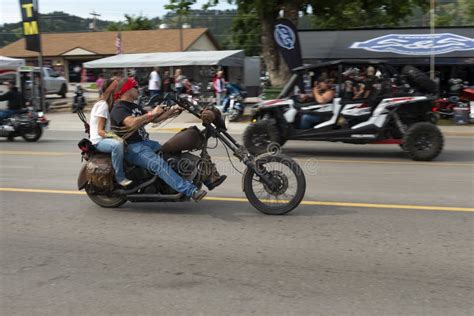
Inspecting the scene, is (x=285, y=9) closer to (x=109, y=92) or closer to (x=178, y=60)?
(x=178, y=60)

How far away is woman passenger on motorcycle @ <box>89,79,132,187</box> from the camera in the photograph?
6.31 meters

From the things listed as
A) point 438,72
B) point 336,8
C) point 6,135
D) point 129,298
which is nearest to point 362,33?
point 336,8

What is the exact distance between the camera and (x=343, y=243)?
5203 mm

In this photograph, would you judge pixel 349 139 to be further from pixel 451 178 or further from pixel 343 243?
pixel 343 243

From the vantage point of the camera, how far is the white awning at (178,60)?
26.2m

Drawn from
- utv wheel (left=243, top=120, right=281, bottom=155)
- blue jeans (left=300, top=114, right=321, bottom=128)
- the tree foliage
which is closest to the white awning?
the tree foliage

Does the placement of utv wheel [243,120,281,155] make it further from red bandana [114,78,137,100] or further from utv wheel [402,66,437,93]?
red bandana [114,78,137,100]

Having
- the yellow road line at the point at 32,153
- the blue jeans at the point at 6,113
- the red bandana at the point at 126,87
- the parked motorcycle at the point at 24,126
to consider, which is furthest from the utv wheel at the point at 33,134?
the red bandana at the point at 126,87

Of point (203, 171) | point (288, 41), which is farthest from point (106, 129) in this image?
point (288, 41)

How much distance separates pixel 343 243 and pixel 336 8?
1841 centimetres

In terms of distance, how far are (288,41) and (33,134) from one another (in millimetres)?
8152

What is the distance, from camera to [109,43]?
51.8m

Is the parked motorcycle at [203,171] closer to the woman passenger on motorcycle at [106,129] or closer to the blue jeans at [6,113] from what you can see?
the woman passenger on motorcycle at [106,129]

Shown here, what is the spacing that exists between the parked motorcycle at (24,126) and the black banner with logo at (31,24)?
32.2 feet
